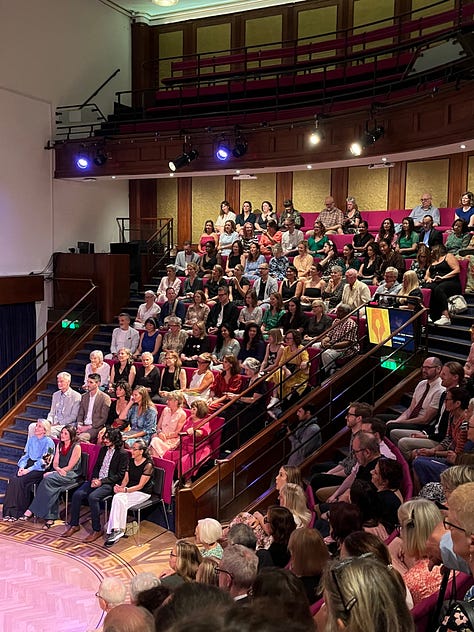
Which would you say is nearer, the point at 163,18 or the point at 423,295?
the point at 423,295

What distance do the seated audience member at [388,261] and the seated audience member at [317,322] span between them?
1.01 m

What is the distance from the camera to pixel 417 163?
11.4 meters

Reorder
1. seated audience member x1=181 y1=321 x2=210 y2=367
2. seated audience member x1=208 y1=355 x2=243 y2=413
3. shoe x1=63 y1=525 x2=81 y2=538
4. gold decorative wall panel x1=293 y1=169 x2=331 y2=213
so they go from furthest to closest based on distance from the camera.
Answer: gold decorative wall panel x1=293 y1=169 x2=331 y2=213, seated audience member x1=181 y1=321 x2=210 y2=367, seated audience member x1=208 y1=355 x2=243 y2=413, shoe x1=63 y1=525 x2=81 y2=538

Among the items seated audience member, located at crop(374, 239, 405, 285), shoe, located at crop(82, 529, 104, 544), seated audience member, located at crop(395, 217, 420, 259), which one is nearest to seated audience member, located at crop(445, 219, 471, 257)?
seated audience member, located at crop(395, 217, 420, 259)

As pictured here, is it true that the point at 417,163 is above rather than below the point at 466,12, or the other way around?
below

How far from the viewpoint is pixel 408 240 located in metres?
8.56

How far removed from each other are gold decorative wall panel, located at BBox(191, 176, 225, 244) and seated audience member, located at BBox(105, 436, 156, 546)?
26.0ft

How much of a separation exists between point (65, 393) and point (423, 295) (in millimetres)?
4216

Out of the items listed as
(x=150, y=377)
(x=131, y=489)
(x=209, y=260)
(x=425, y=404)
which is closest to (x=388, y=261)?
Answer: (x=209, y=260)

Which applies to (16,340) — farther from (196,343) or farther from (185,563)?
(185,563)

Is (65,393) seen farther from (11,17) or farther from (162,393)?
(11,17)

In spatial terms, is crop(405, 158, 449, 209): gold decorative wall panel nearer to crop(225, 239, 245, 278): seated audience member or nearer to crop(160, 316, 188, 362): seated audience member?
crop(225, 239, 245, 278): seated audience member

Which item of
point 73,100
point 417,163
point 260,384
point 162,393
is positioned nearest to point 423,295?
point 260,384

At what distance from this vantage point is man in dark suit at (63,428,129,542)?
→ 5.96m
